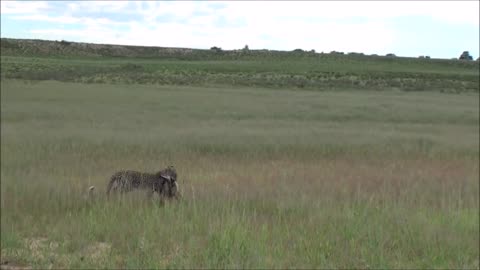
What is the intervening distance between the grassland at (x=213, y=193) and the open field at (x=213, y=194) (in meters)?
0.01

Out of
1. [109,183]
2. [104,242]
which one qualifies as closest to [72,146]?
[109,183]

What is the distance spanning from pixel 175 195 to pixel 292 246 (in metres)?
2.49

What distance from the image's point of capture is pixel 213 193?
9.35ft

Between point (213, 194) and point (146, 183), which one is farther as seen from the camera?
point (213, 194)

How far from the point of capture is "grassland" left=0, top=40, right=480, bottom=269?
113 inches

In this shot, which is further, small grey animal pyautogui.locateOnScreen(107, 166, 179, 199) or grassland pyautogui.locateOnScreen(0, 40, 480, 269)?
grassland pyautogui.locateOnScreen(0, 40, 480, 269)

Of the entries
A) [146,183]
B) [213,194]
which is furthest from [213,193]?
[146,183]

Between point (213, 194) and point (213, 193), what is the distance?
0.04 ft

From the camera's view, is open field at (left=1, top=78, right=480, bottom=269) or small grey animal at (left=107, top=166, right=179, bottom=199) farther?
open field at (left=1, top=78, right=480, bottom=269)

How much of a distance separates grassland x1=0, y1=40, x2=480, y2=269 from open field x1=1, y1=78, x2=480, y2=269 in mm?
12

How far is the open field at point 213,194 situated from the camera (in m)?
2.88

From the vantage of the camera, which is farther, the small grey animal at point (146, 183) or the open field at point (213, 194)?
the open field at point (213, 194)

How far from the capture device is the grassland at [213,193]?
2879 millimetres

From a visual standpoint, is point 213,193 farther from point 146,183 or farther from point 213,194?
point 146,183
